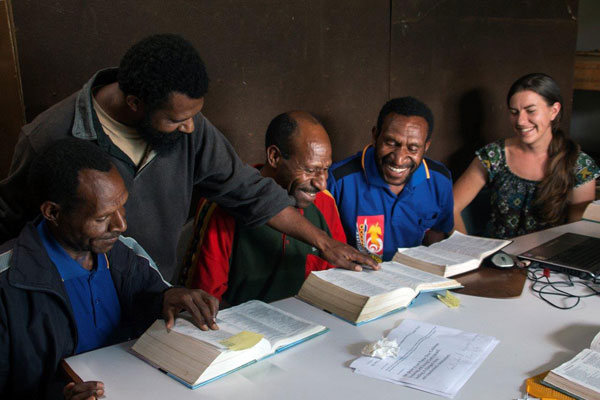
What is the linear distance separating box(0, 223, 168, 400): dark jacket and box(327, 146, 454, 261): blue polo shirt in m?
1.35

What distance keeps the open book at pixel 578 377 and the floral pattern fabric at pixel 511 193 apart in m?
1.84

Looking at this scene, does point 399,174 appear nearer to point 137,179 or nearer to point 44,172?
point 137,179

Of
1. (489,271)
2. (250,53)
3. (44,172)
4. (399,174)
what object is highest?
(250,53)

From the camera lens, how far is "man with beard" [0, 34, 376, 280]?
1539 millimetres

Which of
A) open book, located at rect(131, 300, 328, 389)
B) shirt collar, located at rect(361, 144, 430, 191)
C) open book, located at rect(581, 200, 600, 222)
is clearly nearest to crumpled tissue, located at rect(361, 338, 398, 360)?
open book, located at rect(131, 300, 328, 389)

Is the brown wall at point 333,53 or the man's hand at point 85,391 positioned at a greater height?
the brown wall at point 333,53

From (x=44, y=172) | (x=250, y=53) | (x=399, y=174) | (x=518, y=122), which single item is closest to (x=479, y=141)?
(x=518, y=122)

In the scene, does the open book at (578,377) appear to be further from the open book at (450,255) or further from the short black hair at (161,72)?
the short black hair at (161,72)

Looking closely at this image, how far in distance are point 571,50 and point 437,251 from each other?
3095 millimetres

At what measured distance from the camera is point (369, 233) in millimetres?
2492

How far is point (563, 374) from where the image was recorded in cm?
119

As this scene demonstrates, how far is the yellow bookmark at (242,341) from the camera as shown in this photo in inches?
49.0

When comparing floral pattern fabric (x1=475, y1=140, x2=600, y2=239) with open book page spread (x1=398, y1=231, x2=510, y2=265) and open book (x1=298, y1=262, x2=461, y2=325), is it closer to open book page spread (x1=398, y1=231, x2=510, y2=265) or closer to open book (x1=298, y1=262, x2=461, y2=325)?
open book page spread (x1=398, y1=231, x2=510, y2=265)

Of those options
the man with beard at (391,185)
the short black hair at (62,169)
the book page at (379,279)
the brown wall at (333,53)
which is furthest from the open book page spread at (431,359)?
the brown wall at (333,53)
